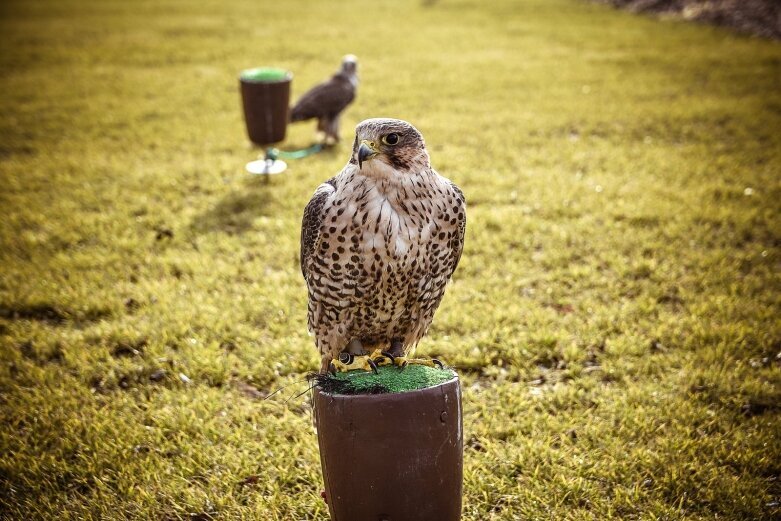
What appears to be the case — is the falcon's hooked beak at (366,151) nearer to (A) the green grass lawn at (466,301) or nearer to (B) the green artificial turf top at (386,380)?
(B) the green artificial turf top at (386,380)

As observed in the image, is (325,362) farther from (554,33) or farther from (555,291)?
(554,33)

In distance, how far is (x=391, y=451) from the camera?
216 centimetres

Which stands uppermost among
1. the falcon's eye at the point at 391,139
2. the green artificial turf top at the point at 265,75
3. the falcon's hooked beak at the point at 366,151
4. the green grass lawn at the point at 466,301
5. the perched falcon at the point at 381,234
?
the green artificial turf top at the point at 265,75

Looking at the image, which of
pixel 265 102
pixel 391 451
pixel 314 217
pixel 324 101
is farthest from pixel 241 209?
pixel 391 451

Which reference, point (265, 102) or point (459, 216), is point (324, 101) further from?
point (459, 216)

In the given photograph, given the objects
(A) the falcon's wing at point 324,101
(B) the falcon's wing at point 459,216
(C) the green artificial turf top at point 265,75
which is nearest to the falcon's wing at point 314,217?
(B) the falcon's wing at point 459,216

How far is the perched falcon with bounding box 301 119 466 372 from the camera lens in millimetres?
2369

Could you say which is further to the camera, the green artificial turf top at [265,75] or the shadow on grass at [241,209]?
the green artificial turf top at [265,75]

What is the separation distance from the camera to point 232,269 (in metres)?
4.84

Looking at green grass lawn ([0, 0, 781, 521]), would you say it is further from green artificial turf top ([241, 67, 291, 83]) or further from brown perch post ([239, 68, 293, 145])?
green artificial turf top ([241, 67, 291, 83])

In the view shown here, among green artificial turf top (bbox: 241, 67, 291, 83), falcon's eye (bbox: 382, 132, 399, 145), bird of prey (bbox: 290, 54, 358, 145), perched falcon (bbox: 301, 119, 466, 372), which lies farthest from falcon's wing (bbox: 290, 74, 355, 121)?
falcon's eye (bbox: 382, 132, 399, 145)

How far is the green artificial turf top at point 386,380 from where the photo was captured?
2234 millimetres

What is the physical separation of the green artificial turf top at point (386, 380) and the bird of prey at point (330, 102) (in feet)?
16.9

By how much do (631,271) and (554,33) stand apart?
10.5 metres
